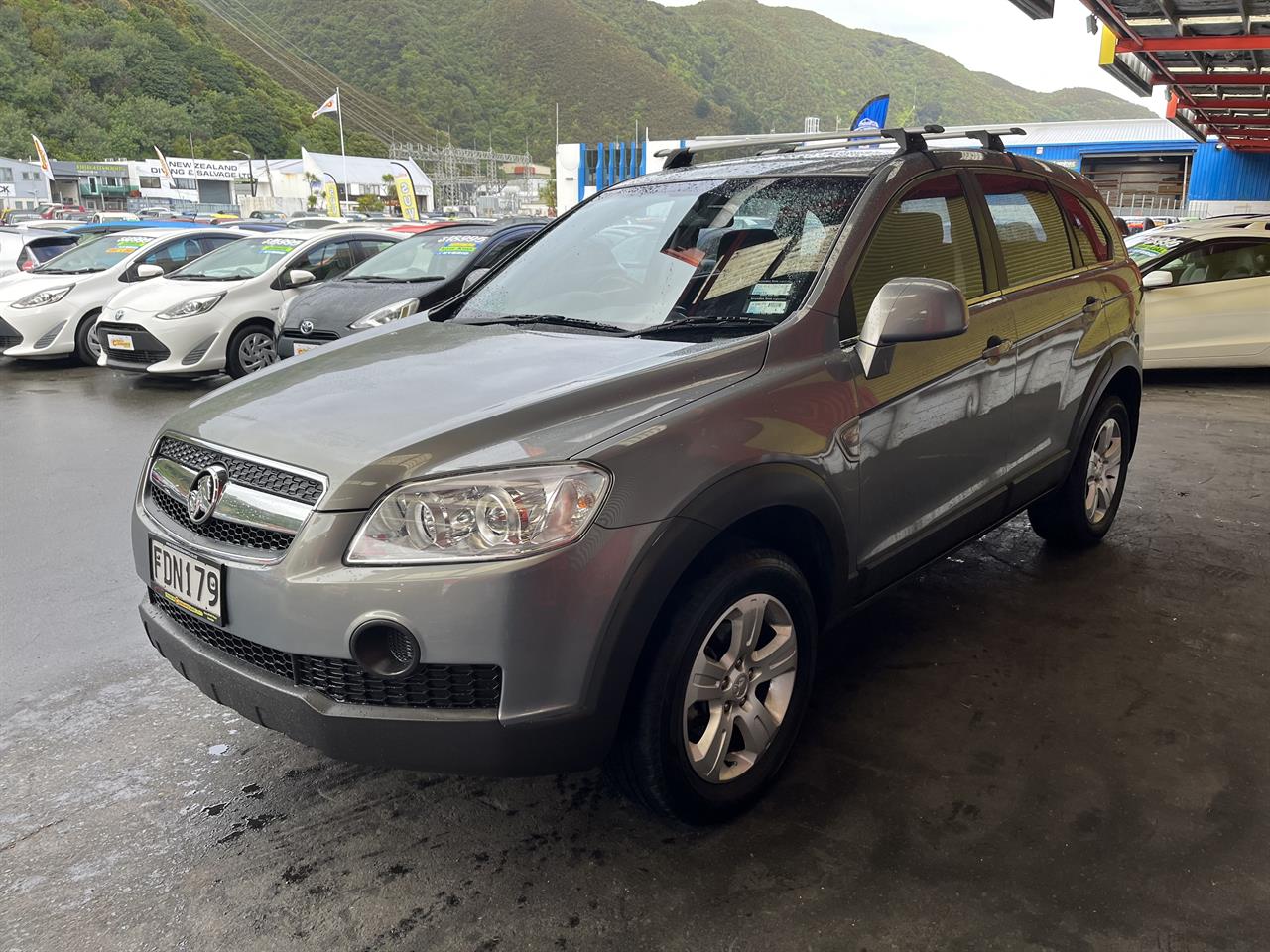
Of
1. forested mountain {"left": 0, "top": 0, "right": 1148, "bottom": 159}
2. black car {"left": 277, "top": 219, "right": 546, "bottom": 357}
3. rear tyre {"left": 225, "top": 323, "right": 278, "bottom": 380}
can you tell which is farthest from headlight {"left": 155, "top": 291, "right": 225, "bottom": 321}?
forested mountain {"left": 0, "top": 0, "right": 1148, "bottom": 159}

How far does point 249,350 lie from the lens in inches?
379

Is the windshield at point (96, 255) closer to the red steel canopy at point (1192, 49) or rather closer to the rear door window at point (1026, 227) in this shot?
the red steel canopy at point (1192, 49)

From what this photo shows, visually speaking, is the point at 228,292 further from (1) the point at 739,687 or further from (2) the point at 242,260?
(1) the point at 739,687

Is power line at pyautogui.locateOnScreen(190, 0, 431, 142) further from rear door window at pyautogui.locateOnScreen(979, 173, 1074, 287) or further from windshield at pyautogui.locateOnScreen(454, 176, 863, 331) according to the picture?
rear door window at pyautogui.locateOnScreen(979, 173, 1074, 287)

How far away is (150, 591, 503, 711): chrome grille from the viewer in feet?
6.88

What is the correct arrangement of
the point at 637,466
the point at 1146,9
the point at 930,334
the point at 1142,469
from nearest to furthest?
the point at 637,466, the point at 930,334, the point at 1142,469, the point at 1146,9

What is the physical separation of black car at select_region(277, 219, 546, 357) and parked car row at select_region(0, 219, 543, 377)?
13 millimetres

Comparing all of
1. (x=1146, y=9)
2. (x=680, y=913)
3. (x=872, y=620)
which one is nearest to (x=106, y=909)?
(x=680, y=913)

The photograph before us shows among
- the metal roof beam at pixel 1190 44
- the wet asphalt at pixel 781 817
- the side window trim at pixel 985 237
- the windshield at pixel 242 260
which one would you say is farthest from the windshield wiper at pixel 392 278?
the metal roof beam at pixel 1190 44

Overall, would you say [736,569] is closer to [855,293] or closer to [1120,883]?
[855,293]

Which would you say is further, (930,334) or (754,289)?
(754,289)

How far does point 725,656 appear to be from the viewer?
8.10ft

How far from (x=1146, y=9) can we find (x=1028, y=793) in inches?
466

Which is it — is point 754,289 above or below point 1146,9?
below
